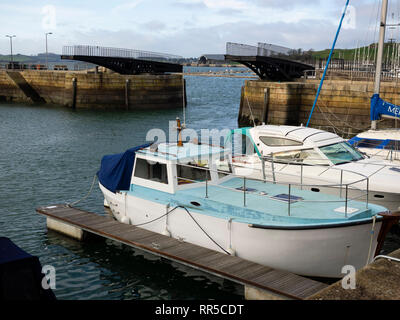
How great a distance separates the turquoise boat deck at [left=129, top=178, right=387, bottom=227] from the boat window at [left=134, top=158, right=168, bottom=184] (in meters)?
0.35

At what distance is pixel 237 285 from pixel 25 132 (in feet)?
90.7

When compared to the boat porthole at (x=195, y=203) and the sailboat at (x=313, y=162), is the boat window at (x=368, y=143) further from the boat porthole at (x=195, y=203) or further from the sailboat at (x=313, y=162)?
the boat porthole at (x=195, y=203)

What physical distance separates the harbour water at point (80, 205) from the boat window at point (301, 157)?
10.4ft

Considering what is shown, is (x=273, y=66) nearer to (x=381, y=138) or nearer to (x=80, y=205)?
(x=381, y=138)

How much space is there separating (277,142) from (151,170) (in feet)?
16.6

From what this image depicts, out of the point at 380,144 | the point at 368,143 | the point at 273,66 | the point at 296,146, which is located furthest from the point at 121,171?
the point at 273,66

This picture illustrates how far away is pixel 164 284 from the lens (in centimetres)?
1115

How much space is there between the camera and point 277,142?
16031mm

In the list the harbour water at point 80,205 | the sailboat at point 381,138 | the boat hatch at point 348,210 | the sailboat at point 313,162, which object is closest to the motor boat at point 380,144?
the sailboat at point 381,138

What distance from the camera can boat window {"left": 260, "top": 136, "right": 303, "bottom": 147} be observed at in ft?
51.4

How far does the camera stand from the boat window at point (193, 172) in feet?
41.1
